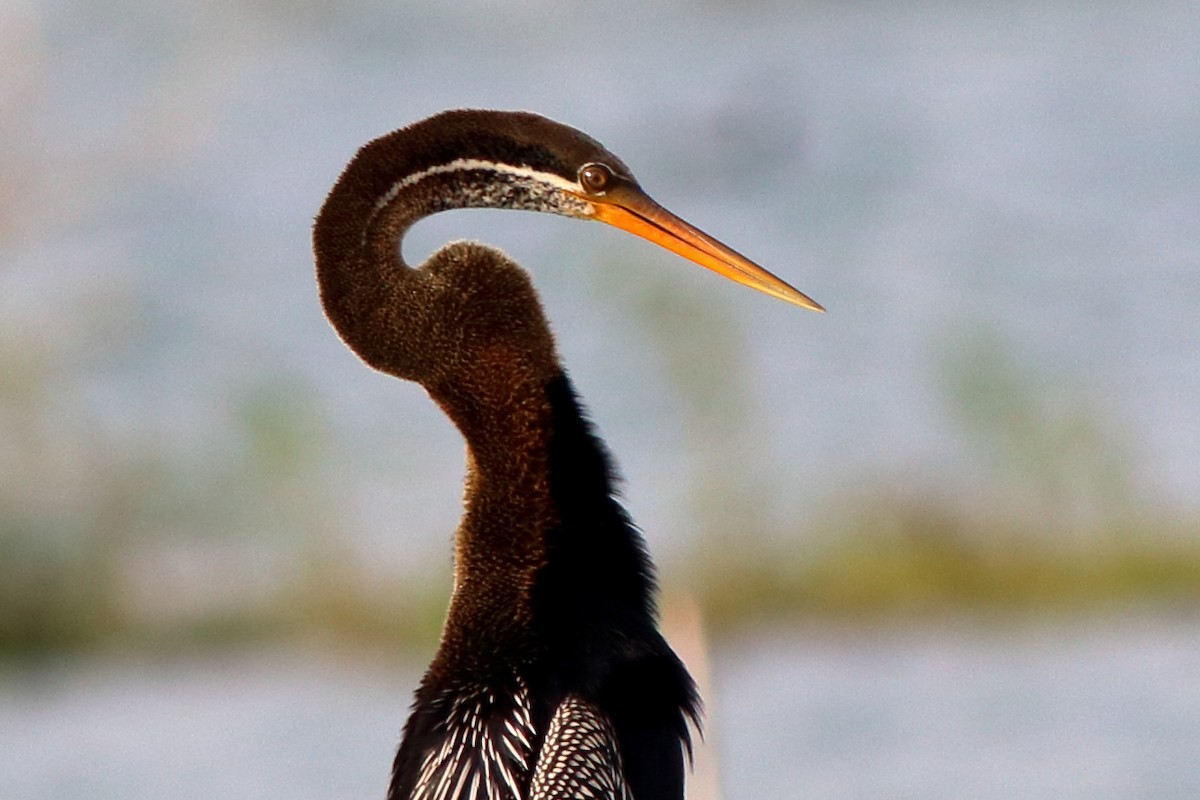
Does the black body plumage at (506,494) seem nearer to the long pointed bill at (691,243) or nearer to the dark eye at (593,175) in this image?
the dark eye at (593,175)

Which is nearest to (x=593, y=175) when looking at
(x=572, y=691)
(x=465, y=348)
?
(x=465, y=348)

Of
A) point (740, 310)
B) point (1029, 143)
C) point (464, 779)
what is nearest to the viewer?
point (464, 779)

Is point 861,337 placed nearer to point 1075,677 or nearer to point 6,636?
point 1075,677

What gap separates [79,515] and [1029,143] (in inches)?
171

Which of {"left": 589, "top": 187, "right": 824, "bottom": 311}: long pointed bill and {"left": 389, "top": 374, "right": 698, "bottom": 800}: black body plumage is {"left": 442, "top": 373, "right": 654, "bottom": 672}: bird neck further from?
{"left": 589, "top": 187, "right": 824, "bottom": 311}: long pointed bill

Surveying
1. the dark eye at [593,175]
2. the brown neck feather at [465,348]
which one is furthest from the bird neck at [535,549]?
the dark eye at [593,175]

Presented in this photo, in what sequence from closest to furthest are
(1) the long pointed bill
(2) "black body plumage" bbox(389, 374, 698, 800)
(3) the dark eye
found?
(2) "black body plumage" bbox(389, 374, 698, 800) < (3) the dark eye < (1) the long pointed bill

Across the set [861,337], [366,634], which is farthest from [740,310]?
[366,634]

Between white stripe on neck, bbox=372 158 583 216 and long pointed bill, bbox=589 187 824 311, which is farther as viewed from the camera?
long pointed bill, bbox=589 187 824 311

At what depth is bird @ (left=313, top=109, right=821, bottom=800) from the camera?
5230 millimetres

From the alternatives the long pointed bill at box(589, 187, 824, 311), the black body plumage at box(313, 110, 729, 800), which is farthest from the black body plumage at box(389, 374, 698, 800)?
the long pointed bill at box(589, 187, 824, 311)

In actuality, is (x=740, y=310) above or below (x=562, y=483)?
above

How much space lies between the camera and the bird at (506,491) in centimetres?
523

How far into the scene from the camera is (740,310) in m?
10.6
